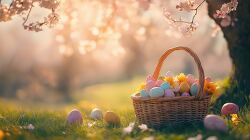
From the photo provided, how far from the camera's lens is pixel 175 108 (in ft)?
20.6

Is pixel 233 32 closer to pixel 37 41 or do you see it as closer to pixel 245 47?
pixel 245 47

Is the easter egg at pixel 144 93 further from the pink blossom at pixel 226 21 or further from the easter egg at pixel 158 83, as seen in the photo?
the pink blossom at pixel 226 21

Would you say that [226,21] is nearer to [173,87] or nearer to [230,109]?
[230,109]

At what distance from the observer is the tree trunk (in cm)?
807

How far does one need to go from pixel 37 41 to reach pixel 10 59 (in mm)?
2192

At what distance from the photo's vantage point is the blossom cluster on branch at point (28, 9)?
6.98 metres

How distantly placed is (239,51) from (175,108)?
8.07 ft

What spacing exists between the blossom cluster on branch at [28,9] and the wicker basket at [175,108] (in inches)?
64.4

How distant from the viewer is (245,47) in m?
8.22

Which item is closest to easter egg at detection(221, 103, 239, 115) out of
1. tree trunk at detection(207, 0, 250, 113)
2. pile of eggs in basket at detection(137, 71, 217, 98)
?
pile of eggs in basket at detection(137, 71, 217, 98)

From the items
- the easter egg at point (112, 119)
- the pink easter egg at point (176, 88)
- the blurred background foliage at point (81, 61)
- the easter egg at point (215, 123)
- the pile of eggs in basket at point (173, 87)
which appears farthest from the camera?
the blurred background foliage at point (81, 61)

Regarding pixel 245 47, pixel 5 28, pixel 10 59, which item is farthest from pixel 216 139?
pixel 5 28

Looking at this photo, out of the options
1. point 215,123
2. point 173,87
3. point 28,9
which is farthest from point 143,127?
point 28,9

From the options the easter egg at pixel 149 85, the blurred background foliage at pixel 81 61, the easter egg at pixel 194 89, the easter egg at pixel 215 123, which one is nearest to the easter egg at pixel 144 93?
the easter egg at pixel 149 85
